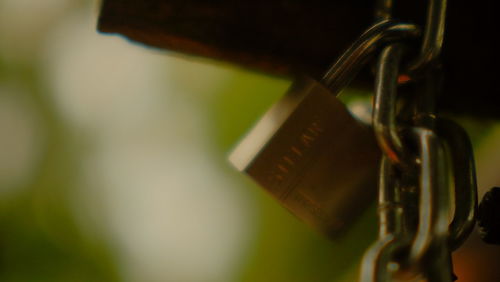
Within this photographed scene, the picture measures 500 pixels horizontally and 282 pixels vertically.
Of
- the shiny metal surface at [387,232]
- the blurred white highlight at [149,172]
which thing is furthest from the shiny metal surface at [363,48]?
the blurred white highlight at [149,172]

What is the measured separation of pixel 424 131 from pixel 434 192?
5cm

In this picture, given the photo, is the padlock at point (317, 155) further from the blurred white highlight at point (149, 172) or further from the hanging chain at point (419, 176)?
the blurred white highlight at point (149, 172)

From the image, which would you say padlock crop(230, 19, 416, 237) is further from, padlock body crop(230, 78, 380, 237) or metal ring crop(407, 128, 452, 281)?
metal ring crop(407, 128, 452, 281)

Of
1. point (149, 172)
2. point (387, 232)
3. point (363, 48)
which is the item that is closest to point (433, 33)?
point (363, 48)

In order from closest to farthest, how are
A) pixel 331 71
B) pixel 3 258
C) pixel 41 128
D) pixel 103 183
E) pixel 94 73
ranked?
1. pixel 331 71
2. pixel 103 183
3. pixel 94 73
4. pixel 3 258
5. pixel 41 128

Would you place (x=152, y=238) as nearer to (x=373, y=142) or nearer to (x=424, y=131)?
(x=373, y=142)

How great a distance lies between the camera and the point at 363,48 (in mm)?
415

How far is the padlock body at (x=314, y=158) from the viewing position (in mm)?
435

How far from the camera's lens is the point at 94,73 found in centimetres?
166

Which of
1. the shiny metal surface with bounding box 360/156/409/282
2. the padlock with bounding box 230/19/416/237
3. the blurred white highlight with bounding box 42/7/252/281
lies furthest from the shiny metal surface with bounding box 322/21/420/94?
the blurred white highlight with bounding box 42/7/252/281

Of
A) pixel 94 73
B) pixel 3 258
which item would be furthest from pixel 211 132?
pixel 3 258

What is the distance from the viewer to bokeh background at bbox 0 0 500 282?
0.98 metres

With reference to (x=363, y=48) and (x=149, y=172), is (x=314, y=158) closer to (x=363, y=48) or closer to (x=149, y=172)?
(x=363, y=48)

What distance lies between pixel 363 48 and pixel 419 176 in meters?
0.13
